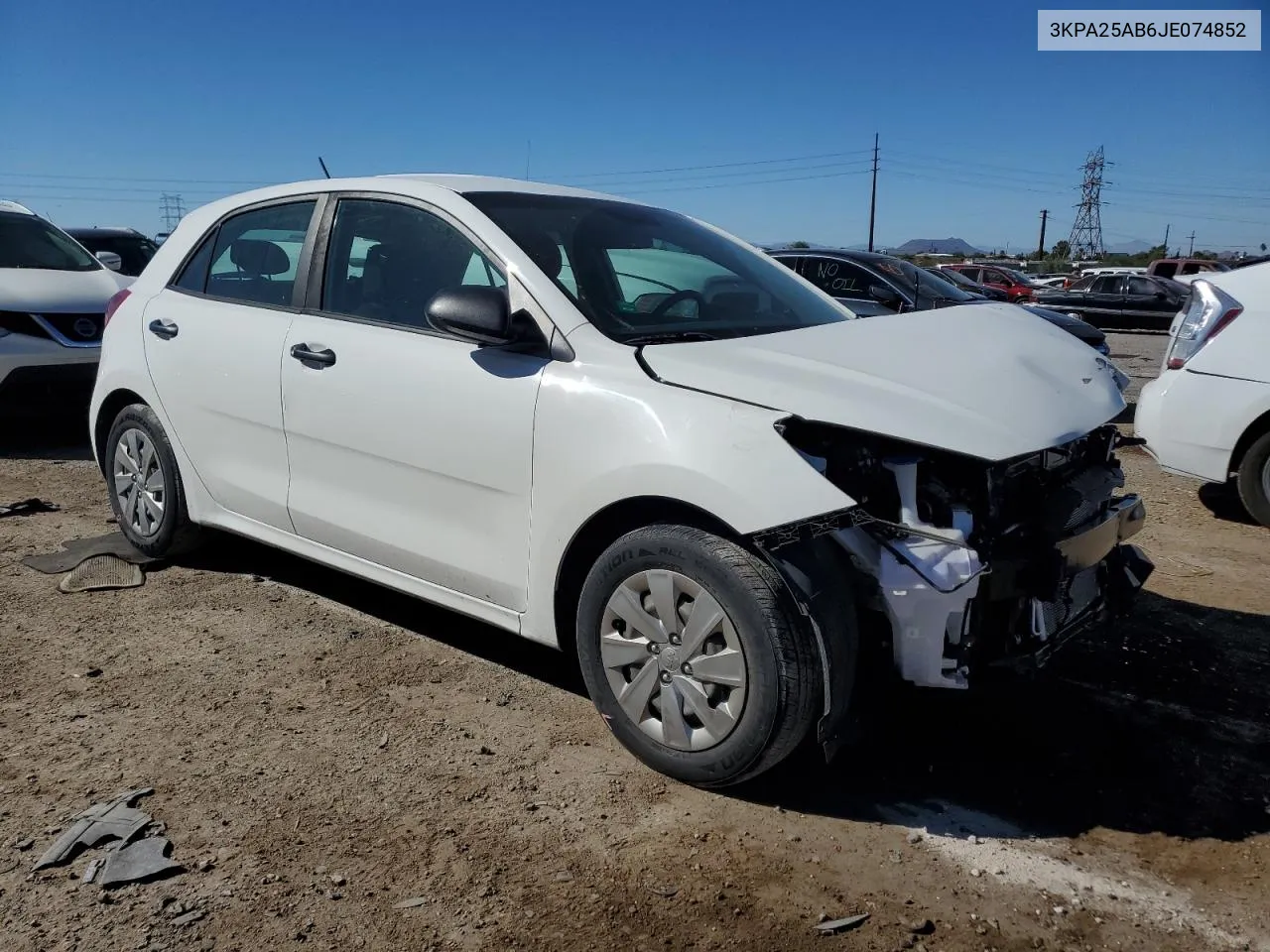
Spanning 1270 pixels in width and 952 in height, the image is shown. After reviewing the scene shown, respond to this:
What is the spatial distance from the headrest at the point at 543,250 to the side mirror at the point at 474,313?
0.21 meters

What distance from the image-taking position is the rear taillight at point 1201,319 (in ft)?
19.1

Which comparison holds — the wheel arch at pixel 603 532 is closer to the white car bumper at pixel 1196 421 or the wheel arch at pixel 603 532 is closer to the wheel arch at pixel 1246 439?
the white car bumper at pixel 1196 421

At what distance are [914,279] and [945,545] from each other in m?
8.28

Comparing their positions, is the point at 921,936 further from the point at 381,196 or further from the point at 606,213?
the point at 381,196

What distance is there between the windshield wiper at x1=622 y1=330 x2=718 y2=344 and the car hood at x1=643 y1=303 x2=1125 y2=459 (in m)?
0.11

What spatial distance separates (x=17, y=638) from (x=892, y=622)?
337 centimetres

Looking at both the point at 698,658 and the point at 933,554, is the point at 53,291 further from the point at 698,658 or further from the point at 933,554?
the point at 933,554

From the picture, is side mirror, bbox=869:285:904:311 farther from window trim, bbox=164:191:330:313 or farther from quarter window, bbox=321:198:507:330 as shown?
quarter window, bbox=321:198:507:330

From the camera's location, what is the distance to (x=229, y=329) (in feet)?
13.7

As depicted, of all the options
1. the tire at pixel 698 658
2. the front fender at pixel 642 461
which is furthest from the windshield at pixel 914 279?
the tire at pixel 698 658

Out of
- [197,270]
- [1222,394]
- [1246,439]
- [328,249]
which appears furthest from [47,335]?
[1246,439]

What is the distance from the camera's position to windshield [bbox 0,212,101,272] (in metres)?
8.27

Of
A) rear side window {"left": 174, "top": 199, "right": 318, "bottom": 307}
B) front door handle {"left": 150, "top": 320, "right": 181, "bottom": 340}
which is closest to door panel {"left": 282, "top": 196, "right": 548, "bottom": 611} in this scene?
rear side window {"left": 174, "top": 199, "right": 318, "bottom": 307}

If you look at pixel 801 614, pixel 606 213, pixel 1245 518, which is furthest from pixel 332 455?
pixel 1245 518
